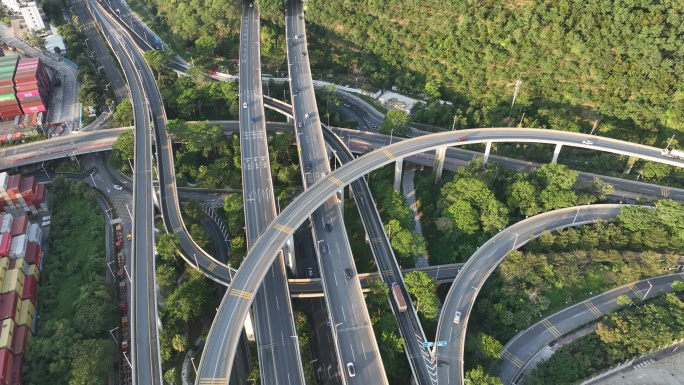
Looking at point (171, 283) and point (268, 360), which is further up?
point (171, 283)

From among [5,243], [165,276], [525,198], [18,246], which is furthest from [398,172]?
[5,243]

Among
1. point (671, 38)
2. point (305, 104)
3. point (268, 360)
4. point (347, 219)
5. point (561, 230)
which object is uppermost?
point (305, 104)

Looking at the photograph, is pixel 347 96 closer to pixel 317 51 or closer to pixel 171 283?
pixel 317 51

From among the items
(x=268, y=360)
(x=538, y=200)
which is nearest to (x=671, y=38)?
(x=538, y=200)

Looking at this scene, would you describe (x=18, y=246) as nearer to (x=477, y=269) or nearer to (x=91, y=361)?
(x=91, y=361)

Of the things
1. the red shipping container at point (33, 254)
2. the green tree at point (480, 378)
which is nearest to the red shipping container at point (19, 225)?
the red shipping container at point (33, 254)

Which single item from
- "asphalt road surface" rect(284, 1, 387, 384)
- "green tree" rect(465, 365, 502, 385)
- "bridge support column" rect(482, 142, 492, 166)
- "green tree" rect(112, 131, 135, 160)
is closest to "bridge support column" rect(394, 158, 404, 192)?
"asphalt road surface" rect(284, 1, 387, 384)
